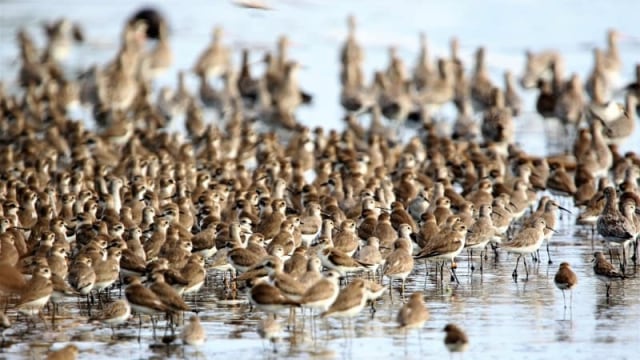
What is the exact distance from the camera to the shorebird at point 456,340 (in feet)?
41.8

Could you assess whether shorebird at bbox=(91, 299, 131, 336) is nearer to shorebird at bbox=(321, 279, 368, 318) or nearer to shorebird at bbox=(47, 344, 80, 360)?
shorebird at bbox=(47, 344, 80, 360)

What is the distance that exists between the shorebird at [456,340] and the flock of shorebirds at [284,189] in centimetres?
1

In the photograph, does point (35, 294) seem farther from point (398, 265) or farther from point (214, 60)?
point (214, 60)

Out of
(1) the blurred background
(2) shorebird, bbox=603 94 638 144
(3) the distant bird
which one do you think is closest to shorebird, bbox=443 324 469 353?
(2) shorebird, bbox=603 94 638 144

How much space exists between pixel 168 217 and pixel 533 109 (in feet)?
57.9

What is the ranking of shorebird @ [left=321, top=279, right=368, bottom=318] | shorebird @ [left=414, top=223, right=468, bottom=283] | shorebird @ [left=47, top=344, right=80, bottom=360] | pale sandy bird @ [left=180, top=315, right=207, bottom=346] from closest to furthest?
shorebird @ [left=47, top=344, right=80, bottom=360]
pale sandy bird @ [left=180, top=315, right=207, bottom=346]
shorebird @ [left=321, top=279, right=368, bottom=318]
shorebird @ [left=414, top=223, right=468, bottom=283]

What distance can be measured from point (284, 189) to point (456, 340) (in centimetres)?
871

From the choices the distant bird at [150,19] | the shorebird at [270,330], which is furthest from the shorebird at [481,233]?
the distant bird at [150,19]

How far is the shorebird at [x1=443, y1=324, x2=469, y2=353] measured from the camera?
12.8 meters

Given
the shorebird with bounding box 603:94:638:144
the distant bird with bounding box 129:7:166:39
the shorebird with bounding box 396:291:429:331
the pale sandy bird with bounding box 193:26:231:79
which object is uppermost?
the distant bird with bounding box 129:7:166:39

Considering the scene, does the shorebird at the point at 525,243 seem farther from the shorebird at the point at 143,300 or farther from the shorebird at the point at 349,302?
the shorebird at the point at 143,300

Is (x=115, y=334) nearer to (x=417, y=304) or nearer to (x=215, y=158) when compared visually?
(x=417, y=304)

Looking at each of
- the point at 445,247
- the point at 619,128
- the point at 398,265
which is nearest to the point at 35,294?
the point at 398,265

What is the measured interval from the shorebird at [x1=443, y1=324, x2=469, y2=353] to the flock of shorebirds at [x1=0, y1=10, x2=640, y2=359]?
0.01m
